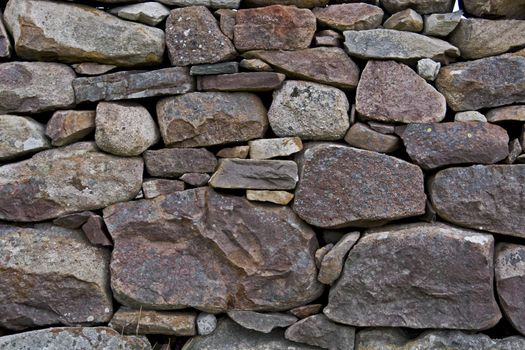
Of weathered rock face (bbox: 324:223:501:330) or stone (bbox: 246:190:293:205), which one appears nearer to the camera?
weathered rock face (bbox: 324:223:501:330)

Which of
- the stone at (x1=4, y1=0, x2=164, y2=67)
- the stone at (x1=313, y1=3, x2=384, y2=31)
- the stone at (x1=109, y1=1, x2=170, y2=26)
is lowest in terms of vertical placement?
the stone at (x1=4, y1=0, x2=164, y2=67)

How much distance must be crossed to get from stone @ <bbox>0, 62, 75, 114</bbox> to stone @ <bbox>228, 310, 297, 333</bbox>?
4.62ft

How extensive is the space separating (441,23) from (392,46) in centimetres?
30

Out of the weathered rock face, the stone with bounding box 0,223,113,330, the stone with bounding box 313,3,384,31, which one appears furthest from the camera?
the stone with bounding box 313,3,384,31

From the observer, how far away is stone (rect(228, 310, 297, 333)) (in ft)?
8.07

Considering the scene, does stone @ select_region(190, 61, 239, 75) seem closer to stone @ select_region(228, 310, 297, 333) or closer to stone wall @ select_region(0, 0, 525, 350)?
stone wall @ select_region(0, 0, 525, 350)

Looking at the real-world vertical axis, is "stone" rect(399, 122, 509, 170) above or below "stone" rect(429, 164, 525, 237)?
above

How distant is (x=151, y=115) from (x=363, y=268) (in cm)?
137

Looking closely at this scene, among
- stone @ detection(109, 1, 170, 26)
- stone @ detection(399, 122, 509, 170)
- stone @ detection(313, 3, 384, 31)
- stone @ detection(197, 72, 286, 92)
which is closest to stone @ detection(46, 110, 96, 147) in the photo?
stone @ detection(109, 1, 170, 26)

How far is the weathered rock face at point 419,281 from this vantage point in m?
2.34

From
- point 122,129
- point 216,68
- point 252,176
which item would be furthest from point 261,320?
point 216,68

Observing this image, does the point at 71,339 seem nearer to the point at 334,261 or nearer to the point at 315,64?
the point at 334,261

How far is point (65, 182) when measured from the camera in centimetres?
249

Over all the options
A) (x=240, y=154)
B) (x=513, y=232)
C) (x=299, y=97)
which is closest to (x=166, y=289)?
(x=240, y=154)
